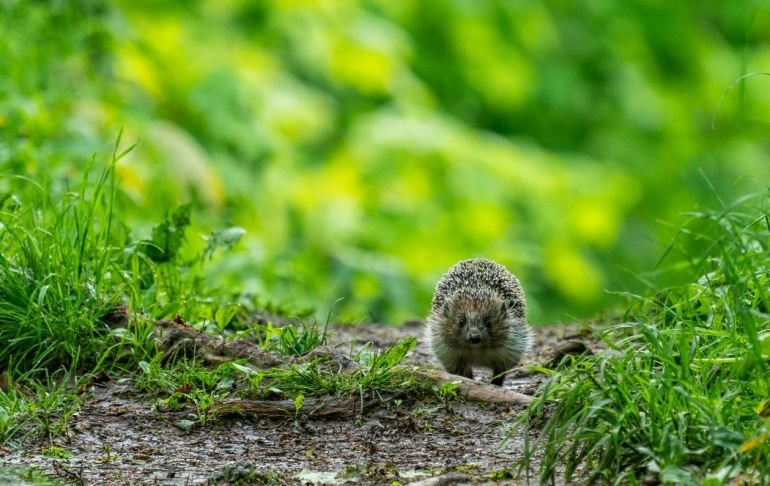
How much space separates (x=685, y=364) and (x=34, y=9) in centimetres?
831

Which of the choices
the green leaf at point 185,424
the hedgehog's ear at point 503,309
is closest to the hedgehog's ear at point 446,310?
the hedgehog's ear at point 503,309

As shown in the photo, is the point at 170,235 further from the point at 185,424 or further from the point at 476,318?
the point at 476,318

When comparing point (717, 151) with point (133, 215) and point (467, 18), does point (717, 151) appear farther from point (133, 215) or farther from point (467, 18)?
point (133, 215)

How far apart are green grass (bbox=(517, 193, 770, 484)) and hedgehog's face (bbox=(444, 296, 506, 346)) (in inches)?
61.4

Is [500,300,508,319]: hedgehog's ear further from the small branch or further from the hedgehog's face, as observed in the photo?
the small branch

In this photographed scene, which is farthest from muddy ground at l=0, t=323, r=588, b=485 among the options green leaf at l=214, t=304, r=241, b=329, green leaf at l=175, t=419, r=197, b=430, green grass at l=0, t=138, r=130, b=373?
green leaf at l=214, t=304, r=241, b=329

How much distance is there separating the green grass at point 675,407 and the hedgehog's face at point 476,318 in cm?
156

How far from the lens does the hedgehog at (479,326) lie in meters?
6.18

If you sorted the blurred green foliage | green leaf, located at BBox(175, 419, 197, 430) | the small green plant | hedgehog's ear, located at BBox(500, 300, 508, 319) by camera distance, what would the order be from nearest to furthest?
the small green plant, green leaf, located at BBox(175, 419, 197, 430), hedgehog's ear, located at BBox(500, 300, 508, 319), the blurred green foliage

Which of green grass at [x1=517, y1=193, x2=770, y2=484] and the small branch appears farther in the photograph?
the small branch

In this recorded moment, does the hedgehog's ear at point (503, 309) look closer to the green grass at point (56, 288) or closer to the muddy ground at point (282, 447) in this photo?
the muddy ground at point (282, 447)

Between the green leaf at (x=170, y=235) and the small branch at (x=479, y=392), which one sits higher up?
the green leaf at (x=170, y=235)

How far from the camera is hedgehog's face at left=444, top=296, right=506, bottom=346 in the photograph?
6.12 m

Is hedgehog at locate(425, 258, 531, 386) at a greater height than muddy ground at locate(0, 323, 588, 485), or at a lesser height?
greater
